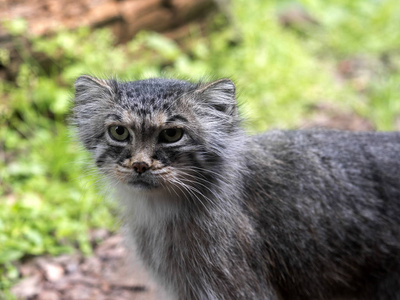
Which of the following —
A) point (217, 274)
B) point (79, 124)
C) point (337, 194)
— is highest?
point (79, 124)

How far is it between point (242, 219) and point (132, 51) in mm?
4845

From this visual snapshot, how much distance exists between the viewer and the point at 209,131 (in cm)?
363

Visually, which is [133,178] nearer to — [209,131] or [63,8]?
[209,131]

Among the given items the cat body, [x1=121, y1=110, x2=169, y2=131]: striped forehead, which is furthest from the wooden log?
[x1=121, y1=110, x2=169, y2=131]: striped forehead

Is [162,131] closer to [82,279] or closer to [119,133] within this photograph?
[119,133]

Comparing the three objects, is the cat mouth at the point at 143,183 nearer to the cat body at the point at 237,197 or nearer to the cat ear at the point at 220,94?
the cat body at the point at 237,197

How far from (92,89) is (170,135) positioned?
32.0 inches

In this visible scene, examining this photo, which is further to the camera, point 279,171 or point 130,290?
point 130,290

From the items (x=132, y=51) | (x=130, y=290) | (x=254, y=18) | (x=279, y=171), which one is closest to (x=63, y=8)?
(x=132, y=51)

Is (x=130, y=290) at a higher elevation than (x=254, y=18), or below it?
below

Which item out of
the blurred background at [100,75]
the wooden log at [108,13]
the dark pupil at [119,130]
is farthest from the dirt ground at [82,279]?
the wooden log at [108,13]

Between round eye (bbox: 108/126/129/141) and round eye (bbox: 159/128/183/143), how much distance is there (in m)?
0.25

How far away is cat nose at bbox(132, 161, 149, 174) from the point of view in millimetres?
3330

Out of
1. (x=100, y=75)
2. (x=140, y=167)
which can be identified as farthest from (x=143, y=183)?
(x=100, y=75)
